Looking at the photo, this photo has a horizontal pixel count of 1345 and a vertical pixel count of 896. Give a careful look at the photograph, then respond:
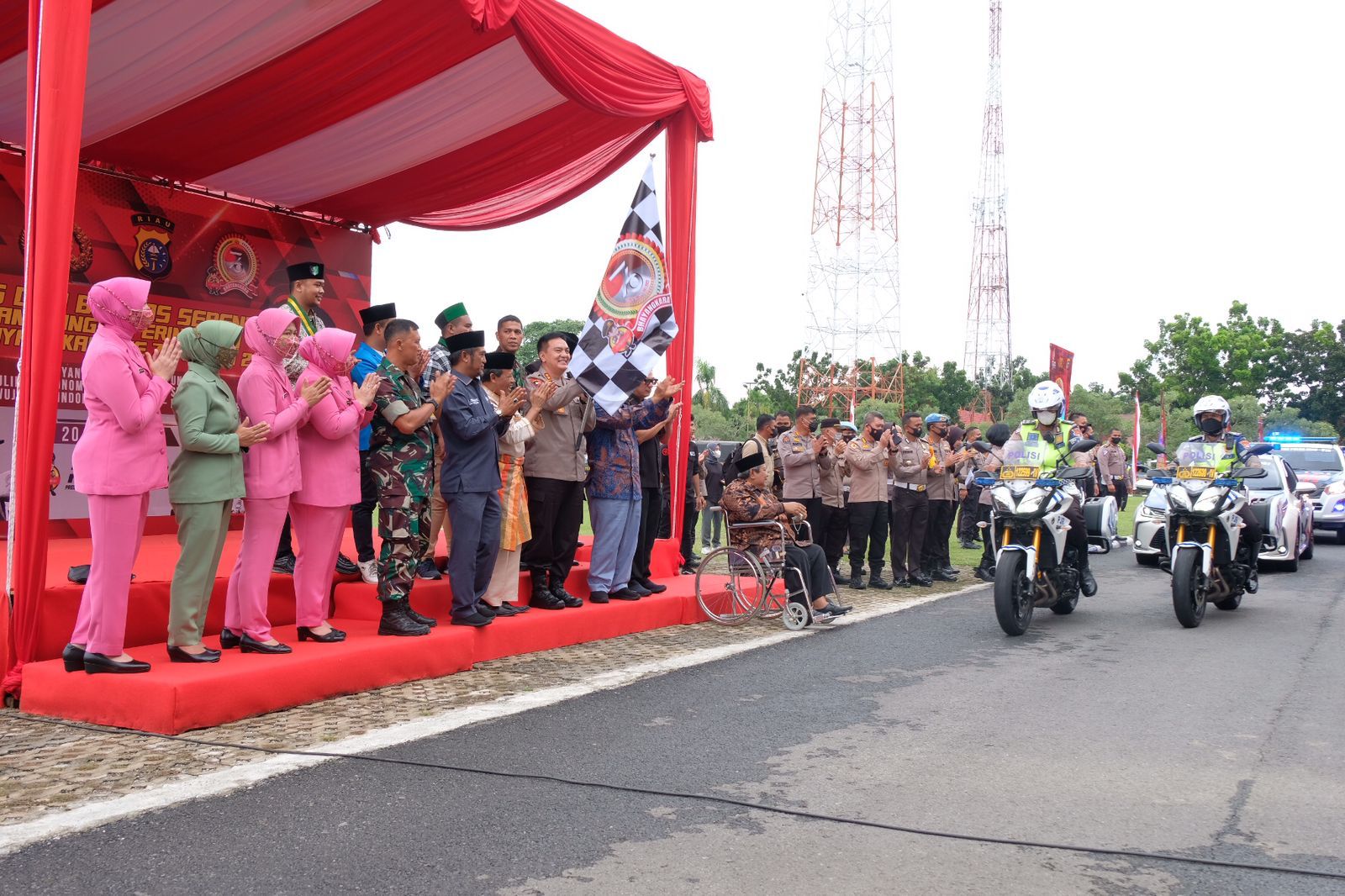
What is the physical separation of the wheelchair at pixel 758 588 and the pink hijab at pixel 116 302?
4694 millimetres

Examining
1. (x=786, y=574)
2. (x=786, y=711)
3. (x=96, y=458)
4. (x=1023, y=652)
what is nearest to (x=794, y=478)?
(x=786, y=574)

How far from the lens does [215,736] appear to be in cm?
504

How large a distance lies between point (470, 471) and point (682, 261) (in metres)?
3.61

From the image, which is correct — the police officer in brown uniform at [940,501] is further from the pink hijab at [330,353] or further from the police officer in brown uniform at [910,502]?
the pink hijab at [330,353]

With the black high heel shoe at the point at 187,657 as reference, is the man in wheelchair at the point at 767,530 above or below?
above

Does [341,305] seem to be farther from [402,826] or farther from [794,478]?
[402,826]

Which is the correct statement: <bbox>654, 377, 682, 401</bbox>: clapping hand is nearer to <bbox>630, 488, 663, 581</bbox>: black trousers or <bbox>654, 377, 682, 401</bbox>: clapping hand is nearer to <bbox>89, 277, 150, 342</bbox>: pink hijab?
<bbox>630, 488, 663, 581</bbox>: black trousers

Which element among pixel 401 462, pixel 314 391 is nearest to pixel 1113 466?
pixel 401 462

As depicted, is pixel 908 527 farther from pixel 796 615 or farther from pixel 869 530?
pixel 796 615

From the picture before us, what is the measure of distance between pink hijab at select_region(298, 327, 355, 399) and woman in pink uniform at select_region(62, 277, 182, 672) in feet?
2.85

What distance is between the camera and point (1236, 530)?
373 inches

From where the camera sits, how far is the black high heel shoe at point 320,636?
624cm

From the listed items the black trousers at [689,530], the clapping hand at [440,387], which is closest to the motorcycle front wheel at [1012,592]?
the black trousers at [689,530]

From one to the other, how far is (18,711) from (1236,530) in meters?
8.70
